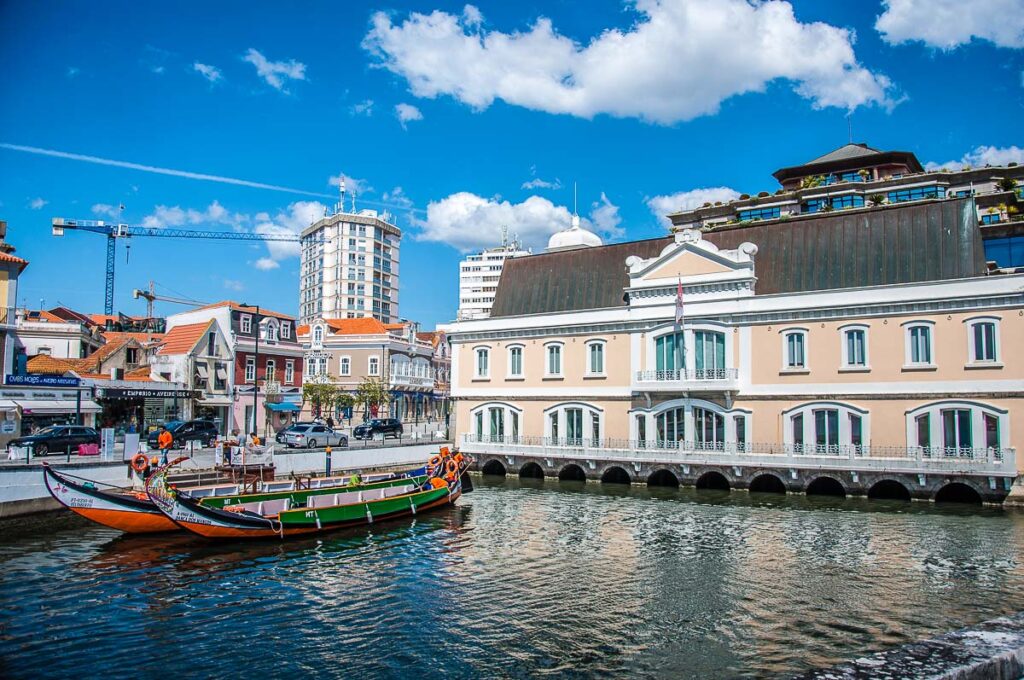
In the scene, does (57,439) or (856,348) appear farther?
(856,348)

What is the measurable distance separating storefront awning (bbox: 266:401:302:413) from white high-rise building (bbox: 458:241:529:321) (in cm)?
8789

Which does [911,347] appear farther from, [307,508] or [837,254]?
[307,508]

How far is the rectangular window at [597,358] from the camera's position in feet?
139

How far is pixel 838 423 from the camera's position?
116ft

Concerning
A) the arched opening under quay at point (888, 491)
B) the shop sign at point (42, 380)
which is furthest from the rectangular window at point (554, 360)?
the shop sign at point (42, 380)

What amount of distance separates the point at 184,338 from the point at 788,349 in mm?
42135

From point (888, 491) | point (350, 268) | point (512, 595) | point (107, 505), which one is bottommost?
point (512, 595)

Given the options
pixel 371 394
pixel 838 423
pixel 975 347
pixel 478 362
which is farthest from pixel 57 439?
pixel 975 347

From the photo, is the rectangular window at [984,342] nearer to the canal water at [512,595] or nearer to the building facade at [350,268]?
the canal water at [512,595]

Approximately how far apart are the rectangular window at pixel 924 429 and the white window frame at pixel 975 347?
2849 millimetres

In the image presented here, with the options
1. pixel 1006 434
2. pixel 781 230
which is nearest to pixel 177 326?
pixel 781 230

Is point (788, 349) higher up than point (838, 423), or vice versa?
point (788, 349)

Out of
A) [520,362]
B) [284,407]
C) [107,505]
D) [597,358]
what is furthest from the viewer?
[284,407]

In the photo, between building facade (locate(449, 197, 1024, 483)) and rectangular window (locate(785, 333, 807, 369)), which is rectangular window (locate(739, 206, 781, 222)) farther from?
rectangular window (locate(785, 333, 807, 369))
